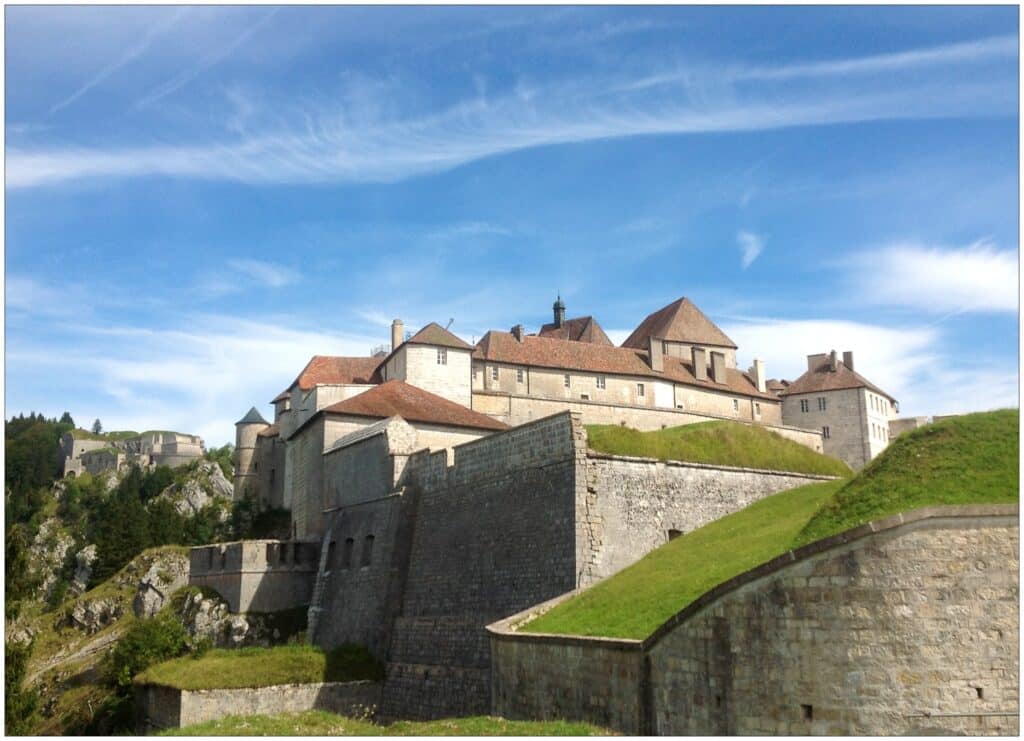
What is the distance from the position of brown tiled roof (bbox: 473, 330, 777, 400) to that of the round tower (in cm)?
1517

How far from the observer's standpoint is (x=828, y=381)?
61.1 metres

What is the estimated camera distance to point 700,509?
1041 inches

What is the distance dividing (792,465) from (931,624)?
1770cm

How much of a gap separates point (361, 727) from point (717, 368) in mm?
41798

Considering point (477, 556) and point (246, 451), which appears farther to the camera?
point (246, 451)

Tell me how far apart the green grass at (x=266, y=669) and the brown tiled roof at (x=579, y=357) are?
85.2ft

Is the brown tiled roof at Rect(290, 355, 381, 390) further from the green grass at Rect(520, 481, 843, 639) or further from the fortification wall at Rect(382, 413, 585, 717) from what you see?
the green grass at Rect(520, 481, 843, 639)

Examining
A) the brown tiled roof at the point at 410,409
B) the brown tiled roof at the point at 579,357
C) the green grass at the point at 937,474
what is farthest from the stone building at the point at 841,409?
the green grass at the point at 937,474

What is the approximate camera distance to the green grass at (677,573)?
17734 millimetres

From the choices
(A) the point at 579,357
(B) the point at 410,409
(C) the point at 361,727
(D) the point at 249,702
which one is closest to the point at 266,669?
(D) the point at 249,702

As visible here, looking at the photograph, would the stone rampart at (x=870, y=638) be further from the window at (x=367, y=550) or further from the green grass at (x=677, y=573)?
the window at (x=367, y=550)

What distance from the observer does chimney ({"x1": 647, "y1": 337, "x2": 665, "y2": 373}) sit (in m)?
58.1

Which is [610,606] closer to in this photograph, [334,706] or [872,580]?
[872,580]

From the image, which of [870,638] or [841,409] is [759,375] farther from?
[870,638]
